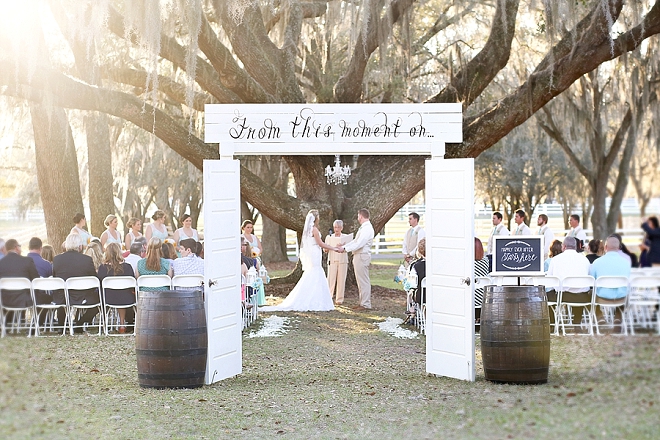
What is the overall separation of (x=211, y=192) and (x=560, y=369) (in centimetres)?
394

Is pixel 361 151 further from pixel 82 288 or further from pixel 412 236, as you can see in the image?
pixel 412 236

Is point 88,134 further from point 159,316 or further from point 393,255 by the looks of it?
point 393,255

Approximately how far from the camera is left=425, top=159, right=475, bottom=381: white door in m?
7.89

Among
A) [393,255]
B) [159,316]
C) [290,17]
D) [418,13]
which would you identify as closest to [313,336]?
[159,316]

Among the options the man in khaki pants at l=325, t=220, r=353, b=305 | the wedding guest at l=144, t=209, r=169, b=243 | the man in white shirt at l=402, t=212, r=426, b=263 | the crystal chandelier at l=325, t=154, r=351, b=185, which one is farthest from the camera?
the crystal chandelier at l=325, t=154, r=351, b=185

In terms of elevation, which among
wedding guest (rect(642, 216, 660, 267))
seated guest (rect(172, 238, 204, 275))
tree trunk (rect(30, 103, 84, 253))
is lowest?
seated guest (rect(172, 238, 204, 275))

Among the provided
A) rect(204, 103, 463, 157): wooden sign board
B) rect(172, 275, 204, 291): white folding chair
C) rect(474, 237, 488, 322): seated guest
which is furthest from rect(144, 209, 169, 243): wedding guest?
rect(204, 103, 463, 157): wooden sign board

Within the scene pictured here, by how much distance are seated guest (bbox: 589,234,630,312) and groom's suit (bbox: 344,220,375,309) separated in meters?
4.34

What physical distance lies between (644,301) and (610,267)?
2.95 meters

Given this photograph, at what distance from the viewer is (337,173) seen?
52.5 feet

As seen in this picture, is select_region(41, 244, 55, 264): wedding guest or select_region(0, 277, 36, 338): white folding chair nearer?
select_region(0, 277, 36, 338): white folding chair

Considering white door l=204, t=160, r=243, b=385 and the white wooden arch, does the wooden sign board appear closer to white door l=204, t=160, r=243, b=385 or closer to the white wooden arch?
the white wooden arch

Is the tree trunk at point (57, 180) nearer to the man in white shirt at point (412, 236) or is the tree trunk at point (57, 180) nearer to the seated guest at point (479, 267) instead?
the man in white shirt at point (412, 236)

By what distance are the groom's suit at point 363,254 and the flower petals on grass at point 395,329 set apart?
51.6 inches
